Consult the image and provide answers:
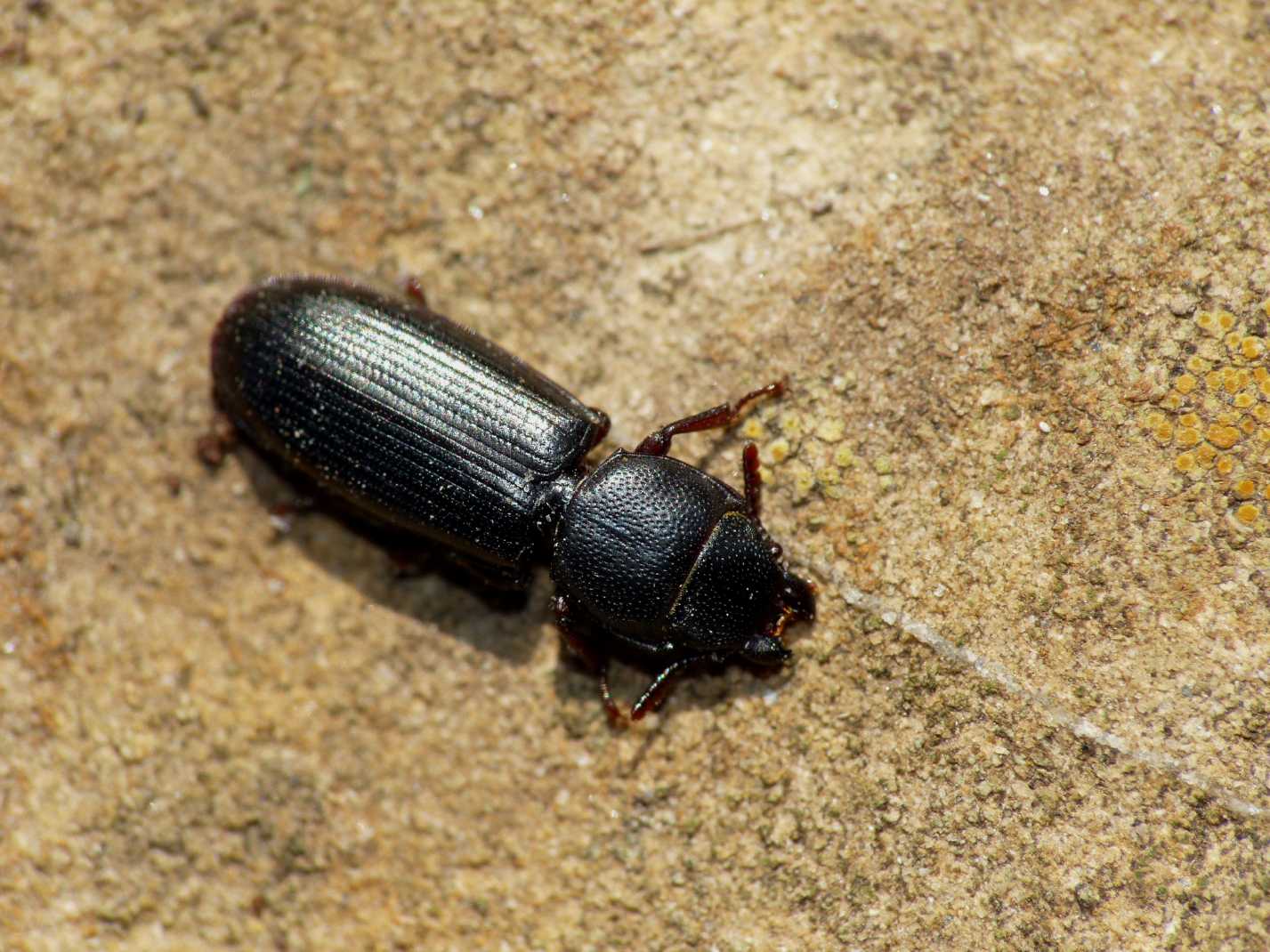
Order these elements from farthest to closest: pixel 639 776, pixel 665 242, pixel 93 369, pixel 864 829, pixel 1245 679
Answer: pixel 93 369 < pixel 665 242 < pixel 639 776 < pixel 864 829 < pixel 1245 679

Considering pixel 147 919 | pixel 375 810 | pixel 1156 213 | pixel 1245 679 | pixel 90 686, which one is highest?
pixel 1156 213

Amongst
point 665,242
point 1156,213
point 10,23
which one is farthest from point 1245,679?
point 10,23

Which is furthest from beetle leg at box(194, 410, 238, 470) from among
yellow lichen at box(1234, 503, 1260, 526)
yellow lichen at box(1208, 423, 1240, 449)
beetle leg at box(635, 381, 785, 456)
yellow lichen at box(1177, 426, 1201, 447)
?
yellow lichen at box(1234, 503, 1260, 526)

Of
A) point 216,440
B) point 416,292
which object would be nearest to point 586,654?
point 416,292

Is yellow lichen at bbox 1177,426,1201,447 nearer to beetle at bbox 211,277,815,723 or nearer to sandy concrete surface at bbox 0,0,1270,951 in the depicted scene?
sandy concrete surface at bbox 0,0,1270,951

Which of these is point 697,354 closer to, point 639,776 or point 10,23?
point 639,776

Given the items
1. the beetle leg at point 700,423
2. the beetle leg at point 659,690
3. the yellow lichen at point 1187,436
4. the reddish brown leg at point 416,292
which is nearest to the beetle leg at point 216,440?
the reddish brown leg at point 416,292

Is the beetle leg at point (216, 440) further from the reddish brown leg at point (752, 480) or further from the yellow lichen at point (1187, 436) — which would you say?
the yellow lichen at point (1187, 436)
